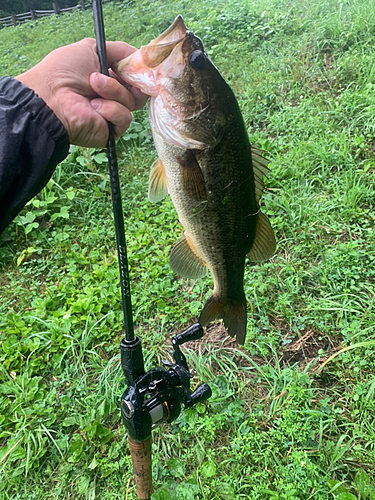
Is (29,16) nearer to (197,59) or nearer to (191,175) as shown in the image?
(197,59)

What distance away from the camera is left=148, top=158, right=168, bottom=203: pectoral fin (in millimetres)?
1333

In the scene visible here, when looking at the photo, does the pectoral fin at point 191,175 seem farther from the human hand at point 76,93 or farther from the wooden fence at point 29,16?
the wooden fence at point 29,16

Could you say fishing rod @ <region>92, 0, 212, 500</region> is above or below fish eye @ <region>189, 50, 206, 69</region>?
below

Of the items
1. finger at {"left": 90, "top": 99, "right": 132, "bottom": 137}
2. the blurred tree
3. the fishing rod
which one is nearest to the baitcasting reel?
the fishing rod

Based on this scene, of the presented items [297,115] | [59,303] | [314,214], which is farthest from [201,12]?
[59,303]

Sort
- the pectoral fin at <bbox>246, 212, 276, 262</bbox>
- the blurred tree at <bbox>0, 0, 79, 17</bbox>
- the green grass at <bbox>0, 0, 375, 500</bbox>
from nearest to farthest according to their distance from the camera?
the pectoral fin at <bbox>246, 212, 276, 262</bbox> → the green grass at <bbox>0, 0, 375, 500</bbox> → the blurred tree at <bbox>0, 0, 79, 17</bbox>

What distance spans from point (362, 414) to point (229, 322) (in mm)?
1235

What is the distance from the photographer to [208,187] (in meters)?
1.22

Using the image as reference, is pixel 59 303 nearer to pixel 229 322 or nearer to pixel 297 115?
pixel 229 322

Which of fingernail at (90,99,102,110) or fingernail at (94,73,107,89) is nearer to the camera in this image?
fingernail at (94,73,107,89)

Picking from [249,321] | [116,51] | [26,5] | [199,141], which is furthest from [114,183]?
[26,5]

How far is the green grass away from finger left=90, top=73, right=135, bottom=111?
1.81 meters

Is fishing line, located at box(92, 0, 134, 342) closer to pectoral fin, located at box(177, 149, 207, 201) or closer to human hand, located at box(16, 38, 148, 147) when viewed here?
human hand, located at box(16, 38, 148, 147)

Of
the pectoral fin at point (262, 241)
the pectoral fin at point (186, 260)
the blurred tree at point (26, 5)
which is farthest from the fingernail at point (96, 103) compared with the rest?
the blurred tree at point (26, 5)
